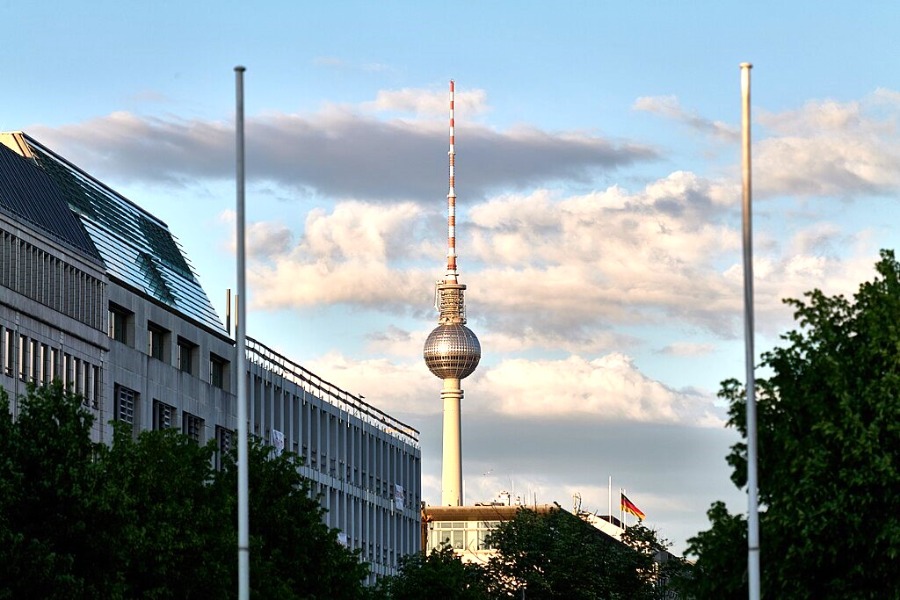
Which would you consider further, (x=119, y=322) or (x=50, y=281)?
(x=119, y=322)

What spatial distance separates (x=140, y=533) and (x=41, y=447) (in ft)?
10.3

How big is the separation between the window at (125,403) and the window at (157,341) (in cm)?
376

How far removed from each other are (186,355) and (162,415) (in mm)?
5776

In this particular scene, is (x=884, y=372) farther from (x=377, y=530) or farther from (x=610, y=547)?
(x=377, y=530)

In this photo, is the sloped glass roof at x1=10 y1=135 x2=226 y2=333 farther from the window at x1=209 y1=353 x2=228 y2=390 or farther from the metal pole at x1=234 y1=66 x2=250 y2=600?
the metal pole at x1=234 y1=66 x2=250 y2=600

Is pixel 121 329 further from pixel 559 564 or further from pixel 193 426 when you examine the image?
pixel 559 564

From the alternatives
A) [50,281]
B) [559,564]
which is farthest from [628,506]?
[50,281]

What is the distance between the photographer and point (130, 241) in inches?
3610

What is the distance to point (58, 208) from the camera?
8012 centimetres

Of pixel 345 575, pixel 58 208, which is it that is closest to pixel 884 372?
pixel 345 575

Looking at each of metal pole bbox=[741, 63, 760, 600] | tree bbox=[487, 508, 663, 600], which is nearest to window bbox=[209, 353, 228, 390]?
tree bbox=[487, 508, 663, 600]

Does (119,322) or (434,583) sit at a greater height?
(119,322)

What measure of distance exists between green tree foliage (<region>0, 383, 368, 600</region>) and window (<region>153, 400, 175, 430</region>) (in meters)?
26.7

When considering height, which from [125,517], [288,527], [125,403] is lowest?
[125,517]
